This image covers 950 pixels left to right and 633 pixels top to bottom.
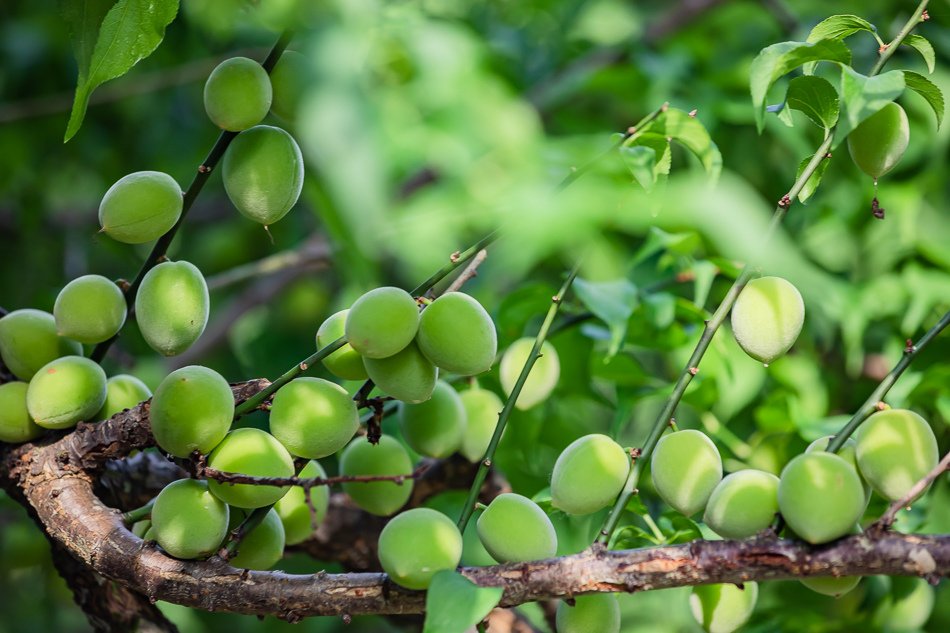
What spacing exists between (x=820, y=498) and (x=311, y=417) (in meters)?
0.36

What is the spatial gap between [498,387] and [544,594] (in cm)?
50

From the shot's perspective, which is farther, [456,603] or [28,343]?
[28,343]

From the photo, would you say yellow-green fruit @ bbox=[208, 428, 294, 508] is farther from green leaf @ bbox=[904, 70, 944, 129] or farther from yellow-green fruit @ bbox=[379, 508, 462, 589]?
green leaf @ bbox=[904, 70, 944, 129]

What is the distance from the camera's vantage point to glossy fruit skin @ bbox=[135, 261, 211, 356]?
761mm

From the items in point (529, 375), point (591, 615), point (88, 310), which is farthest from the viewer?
point (529, 375)

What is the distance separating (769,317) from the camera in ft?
2.36

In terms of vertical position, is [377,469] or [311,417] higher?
[311,417]

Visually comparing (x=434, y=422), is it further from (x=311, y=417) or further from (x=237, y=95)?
(x=237, y=95)

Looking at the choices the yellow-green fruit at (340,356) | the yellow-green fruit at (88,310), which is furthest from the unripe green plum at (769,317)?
the yellow-green fruit at (88,310)

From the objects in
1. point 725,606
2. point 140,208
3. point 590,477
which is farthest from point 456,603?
point 140,208

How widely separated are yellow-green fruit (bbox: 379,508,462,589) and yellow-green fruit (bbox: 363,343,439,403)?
106 mm

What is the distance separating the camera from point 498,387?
1.14 meters

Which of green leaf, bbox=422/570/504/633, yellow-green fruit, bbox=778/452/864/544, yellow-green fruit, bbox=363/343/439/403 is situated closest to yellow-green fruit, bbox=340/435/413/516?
yellow-green fruit, bbox=363/343/439/403

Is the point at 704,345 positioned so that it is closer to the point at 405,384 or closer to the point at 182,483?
the point at 405,384
